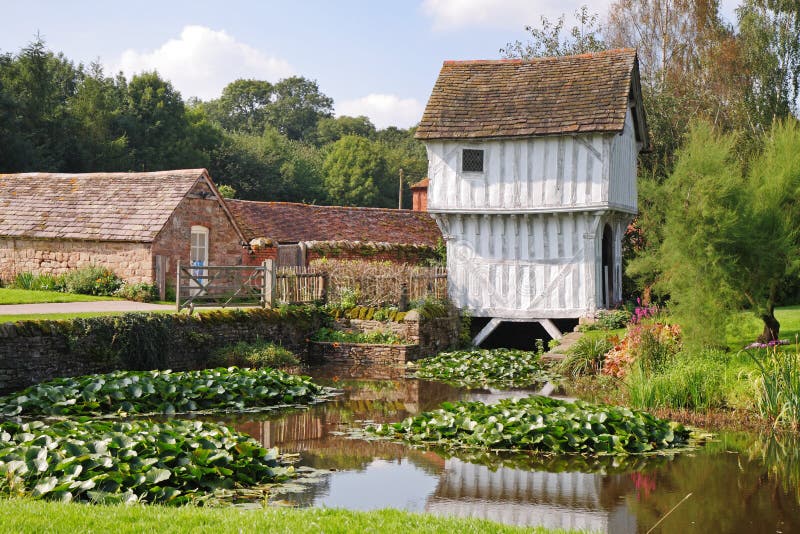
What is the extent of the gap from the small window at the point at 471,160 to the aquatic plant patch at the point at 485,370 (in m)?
5.71

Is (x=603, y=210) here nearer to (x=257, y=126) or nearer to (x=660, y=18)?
(x=660, y=18)

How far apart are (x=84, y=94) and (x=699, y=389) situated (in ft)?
131

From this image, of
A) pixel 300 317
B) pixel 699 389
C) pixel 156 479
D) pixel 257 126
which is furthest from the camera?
pixel 257 126

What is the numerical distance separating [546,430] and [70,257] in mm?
16734

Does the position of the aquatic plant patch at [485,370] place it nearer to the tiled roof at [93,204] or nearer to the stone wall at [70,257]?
the stone wall at [70,257]

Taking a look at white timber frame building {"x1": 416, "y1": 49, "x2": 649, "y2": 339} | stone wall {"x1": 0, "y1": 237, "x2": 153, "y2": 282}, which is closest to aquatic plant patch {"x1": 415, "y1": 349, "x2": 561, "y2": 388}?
white timber frame building {"x1": 416, "y1": 49, "x2": 649, "y2": 339}

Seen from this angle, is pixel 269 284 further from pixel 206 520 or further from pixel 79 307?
pixel 206 520

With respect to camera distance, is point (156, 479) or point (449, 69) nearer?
point (156, 479)

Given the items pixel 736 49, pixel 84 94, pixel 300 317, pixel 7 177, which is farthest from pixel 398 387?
pixel 84 94

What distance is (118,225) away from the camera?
24219mm

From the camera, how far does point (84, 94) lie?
4669 centimetres

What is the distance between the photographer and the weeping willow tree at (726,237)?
1670cm

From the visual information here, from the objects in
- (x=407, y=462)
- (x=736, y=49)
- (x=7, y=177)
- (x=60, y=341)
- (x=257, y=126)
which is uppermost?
(x=257, y=126)

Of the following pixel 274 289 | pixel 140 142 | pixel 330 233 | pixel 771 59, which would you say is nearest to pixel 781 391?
pixel 274 289
